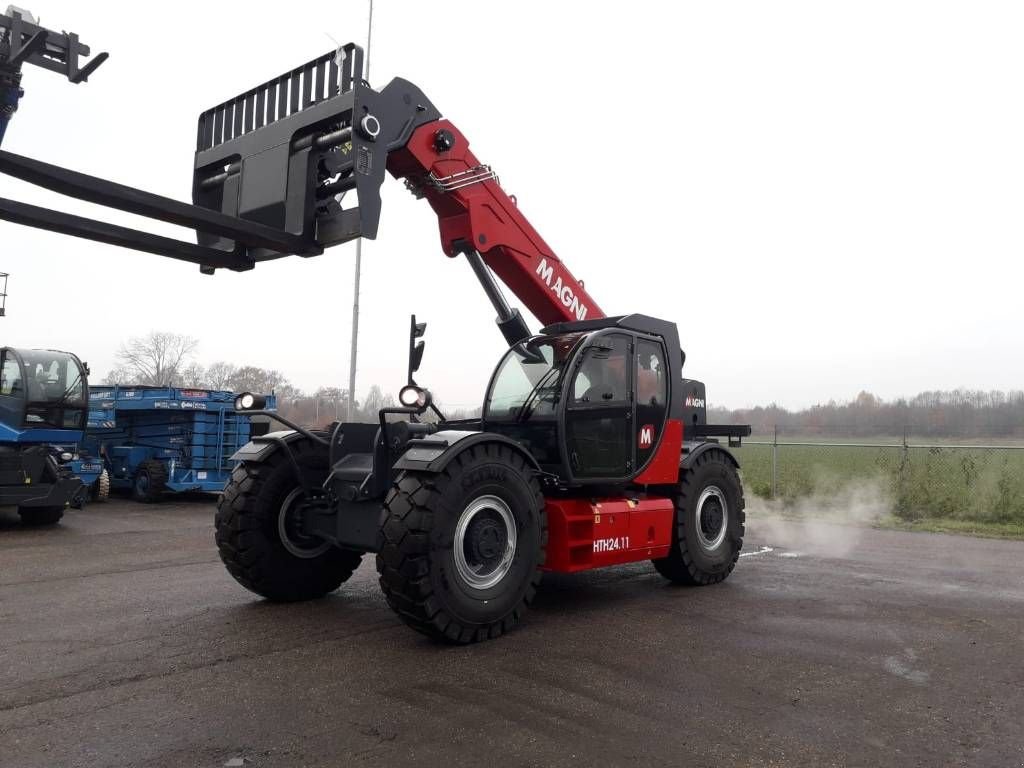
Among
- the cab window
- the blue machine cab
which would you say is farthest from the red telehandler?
the cab window

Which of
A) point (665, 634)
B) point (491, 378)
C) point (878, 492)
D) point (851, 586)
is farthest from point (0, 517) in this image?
point (878, 492)

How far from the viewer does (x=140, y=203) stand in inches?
169

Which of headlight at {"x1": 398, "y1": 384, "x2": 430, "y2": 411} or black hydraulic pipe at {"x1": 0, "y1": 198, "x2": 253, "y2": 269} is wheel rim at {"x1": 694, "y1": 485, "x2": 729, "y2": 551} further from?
black hydraulic pipe at {"x1": 0, "y1": 198, "x2": 253, "y2": 269}

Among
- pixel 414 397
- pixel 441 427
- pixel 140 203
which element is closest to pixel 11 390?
pixel 441 427

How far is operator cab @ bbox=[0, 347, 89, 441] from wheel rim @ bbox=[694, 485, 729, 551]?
10906mm

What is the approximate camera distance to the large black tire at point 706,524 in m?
7.45

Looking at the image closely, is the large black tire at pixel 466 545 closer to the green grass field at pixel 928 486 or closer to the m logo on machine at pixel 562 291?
the m logo on machine at pixel 562 291

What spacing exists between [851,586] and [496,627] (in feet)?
13.4

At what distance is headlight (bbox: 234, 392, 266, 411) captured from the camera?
18.3 feet

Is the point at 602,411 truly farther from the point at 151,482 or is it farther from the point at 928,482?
the point at 151,482

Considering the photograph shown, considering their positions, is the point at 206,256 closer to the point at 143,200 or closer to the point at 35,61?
the point at 143,200

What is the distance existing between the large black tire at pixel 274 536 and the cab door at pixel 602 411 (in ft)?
7.02

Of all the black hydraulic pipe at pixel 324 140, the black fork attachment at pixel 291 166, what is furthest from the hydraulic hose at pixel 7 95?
the black hydraulic pipe at pixel 324 140

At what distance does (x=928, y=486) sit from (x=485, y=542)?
1141 cm
